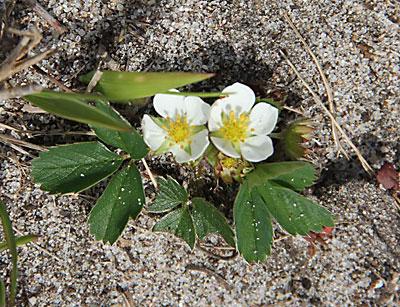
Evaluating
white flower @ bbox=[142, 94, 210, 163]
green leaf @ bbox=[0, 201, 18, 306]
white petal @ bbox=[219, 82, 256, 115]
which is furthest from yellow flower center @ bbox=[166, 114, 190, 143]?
green leaf @ bbox=[0, 201, 18, 306]

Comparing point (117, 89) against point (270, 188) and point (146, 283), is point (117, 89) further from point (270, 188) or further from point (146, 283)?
point (146, 283)

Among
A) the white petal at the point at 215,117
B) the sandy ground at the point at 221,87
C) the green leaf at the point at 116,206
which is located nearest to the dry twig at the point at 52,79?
the sandy ground at the point at 221,87

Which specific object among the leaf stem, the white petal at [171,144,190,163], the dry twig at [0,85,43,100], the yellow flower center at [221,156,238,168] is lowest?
the leaf stem

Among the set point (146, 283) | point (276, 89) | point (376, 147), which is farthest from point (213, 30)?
point (146, 283)

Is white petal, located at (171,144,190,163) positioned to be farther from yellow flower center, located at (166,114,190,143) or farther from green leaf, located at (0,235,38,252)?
green leaf, located at (0,235,38,252)

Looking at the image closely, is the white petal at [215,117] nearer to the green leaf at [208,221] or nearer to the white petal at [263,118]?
the white petal at [263,118]

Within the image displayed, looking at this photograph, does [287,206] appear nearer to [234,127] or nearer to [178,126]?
[234,127]
